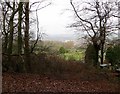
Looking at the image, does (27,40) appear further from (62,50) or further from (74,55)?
(74,55)

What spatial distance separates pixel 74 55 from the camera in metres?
11.3

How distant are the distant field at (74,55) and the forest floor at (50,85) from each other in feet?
6.69

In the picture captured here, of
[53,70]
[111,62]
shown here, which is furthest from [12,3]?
[111,62]

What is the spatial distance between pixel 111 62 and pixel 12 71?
5345 mm

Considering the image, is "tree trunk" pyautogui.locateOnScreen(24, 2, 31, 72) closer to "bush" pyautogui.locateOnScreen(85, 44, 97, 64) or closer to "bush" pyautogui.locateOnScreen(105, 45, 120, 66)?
"bush" pyautogui.locateOnScreen(85, 44, 97, 64)

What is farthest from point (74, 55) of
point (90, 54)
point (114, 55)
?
point (114, 55)

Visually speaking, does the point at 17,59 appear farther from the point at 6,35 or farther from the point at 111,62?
the point at 111,62

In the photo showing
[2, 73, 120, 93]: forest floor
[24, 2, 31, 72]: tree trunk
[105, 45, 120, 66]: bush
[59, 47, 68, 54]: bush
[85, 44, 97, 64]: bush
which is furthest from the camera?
[85, 44, 97, 64]: bush

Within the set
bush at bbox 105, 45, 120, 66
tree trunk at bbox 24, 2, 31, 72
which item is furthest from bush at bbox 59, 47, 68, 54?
bush at bbox 105, 45, 120, 66

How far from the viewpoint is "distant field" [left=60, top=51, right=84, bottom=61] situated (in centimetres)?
1034

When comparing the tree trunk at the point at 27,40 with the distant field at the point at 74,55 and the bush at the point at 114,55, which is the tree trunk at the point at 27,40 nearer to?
the distant field at the point at 74,55

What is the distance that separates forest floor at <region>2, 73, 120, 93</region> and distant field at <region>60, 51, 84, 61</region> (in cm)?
204

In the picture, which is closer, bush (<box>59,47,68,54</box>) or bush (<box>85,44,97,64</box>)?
bush (<box>59,47,68,54</box>)

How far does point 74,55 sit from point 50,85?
14.6ft
